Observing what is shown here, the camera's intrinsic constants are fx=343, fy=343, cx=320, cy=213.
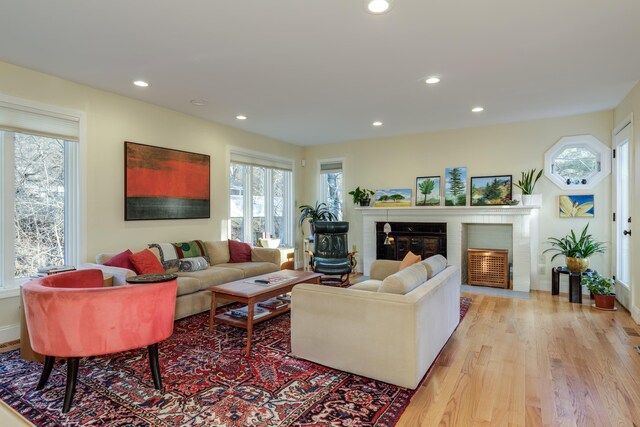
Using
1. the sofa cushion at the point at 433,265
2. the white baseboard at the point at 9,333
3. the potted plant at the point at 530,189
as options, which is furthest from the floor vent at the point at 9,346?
the potted plant at the point at 530,189

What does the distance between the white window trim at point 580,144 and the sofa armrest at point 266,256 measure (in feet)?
14.2

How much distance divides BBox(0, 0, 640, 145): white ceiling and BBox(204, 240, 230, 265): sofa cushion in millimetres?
1936

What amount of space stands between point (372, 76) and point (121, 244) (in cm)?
353

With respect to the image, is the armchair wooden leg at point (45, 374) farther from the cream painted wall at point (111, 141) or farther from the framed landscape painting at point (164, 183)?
the framed landscape painting at point (164, 183)

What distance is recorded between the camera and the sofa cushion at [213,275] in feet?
13.3

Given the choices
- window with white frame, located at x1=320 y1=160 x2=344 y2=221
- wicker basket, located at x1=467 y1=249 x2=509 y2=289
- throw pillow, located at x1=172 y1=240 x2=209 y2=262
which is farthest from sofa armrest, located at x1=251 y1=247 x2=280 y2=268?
wicker basket, located at x1=467 y1=249 x2=509 y2=289

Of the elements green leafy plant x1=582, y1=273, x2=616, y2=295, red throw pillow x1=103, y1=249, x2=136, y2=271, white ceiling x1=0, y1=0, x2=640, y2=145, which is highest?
white ceiling x1=0, y1=0, x2=640, y2=145

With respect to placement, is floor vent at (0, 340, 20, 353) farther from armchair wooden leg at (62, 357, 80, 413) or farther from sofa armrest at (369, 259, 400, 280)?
sofa armrest at (369, 259, 400, 280)

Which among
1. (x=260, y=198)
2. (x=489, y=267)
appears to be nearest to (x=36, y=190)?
(x=260, y=198)

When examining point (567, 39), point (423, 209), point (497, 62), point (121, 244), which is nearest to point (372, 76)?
point (497, 62)

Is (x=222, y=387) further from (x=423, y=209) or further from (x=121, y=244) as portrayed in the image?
(x=423, y=209)

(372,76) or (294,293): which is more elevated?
(372,76)

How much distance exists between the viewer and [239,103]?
176 inches

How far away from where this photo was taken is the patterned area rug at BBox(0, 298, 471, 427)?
2021 millimetres
